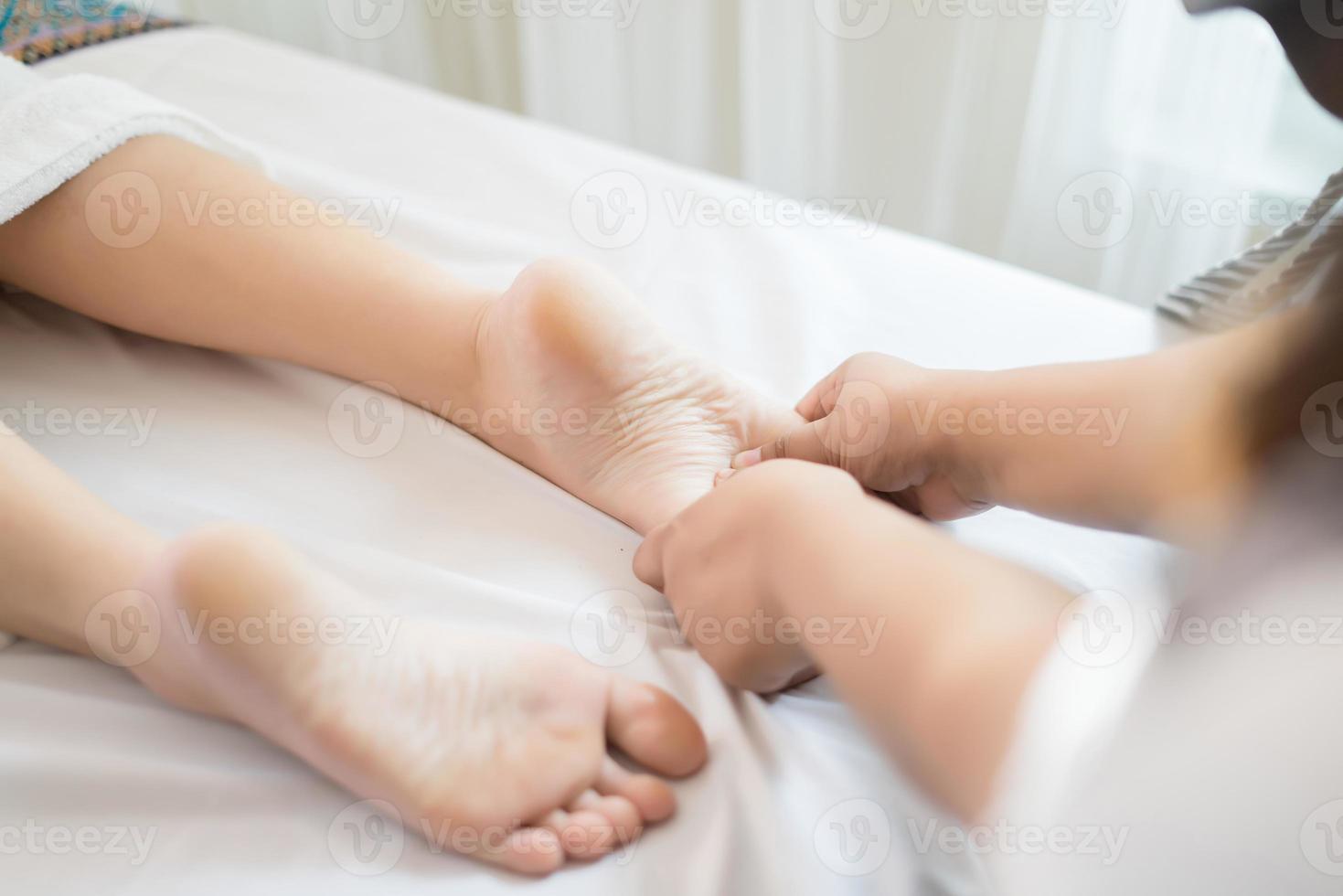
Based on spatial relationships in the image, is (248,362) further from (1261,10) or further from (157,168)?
(1261,10)

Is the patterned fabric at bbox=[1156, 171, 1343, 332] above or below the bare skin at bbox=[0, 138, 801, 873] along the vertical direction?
above

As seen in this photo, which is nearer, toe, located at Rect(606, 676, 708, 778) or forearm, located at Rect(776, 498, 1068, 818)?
forearm, located at Rect(776, 498, 1068, 818)

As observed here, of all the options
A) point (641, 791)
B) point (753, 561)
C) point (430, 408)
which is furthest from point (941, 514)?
point (430, 408)

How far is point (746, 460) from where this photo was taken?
2.61 ft

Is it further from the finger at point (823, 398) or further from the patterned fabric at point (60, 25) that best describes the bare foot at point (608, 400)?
→ the patterned fabric at point (60, 25)

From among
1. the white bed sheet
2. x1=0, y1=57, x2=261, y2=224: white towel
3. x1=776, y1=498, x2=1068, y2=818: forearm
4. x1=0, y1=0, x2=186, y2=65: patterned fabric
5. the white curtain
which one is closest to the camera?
x1=776, y1=498, x2=1068, y2=818: forearm

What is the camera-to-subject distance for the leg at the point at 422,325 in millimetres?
788

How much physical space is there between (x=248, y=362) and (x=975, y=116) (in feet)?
3.93

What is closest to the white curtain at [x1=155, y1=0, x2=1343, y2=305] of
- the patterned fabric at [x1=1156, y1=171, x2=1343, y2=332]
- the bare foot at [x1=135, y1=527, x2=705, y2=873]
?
the patterned fabric at [x1=1156, y1=171, x2=1343, y2=332]

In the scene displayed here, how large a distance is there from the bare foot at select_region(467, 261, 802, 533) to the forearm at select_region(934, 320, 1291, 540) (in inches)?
6.3

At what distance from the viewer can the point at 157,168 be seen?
87 centimetres

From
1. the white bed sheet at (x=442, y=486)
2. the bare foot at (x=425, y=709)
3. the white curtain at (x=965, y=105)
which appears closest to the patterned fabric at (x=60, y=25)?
the white bed sheet at (x=442, y=486)

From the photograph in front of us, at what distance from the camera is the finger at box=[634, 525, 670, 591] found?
712mm

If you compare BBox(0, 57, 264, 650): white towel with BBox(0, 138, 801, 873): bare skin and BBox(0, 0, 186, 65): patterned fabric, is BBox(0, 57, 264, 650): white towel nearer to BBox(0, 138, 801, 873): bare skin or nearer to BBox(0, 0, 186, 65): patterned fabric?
BBox(0, 138, 801, 873): bare skin
